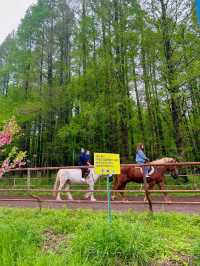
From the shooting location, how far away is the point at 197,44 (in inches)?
647

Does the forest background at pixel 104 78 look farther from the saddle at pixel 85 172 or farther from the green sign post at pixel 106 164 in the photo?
the green sign post at pixel 106 164

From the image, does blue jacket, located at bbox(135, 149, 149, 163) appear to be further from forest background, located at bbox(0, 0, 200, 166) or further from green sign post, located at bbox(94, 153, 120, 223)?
forest background, located at bbox(0, 0, 200, 166)

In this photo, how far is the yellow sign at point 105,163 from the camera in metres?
5.05

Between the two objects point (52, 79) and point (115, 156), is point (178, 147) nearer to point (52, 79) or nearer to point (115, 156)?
point (52, 79)

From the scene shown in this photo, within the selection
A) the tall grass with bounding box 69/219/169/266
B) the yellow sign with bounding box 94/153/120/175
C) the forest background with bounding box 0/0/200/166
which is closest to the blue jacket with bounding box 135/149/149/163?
the yellow sign with bounding box 94/153/120/175

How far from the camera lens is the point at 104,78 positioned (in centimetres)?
2053

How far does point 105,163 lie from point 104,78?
52.0 ft

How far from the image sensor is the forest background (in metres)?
17.6

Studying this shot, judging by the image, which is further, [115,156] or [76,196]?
[76,196]

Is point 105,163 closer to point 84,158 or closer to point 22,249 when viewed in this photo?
point 22,249

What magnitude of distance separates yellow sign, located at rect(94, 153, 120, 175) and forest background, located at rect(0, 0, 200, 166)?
37.8ft

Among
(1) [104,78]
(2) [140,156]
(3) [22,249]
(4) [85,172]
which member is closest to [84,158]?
(4) [85,172]

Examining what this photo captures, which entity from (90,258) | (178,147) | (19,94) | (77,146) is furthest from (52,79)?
(90,258)

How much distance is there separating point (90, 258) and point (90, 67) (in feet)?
58.9
